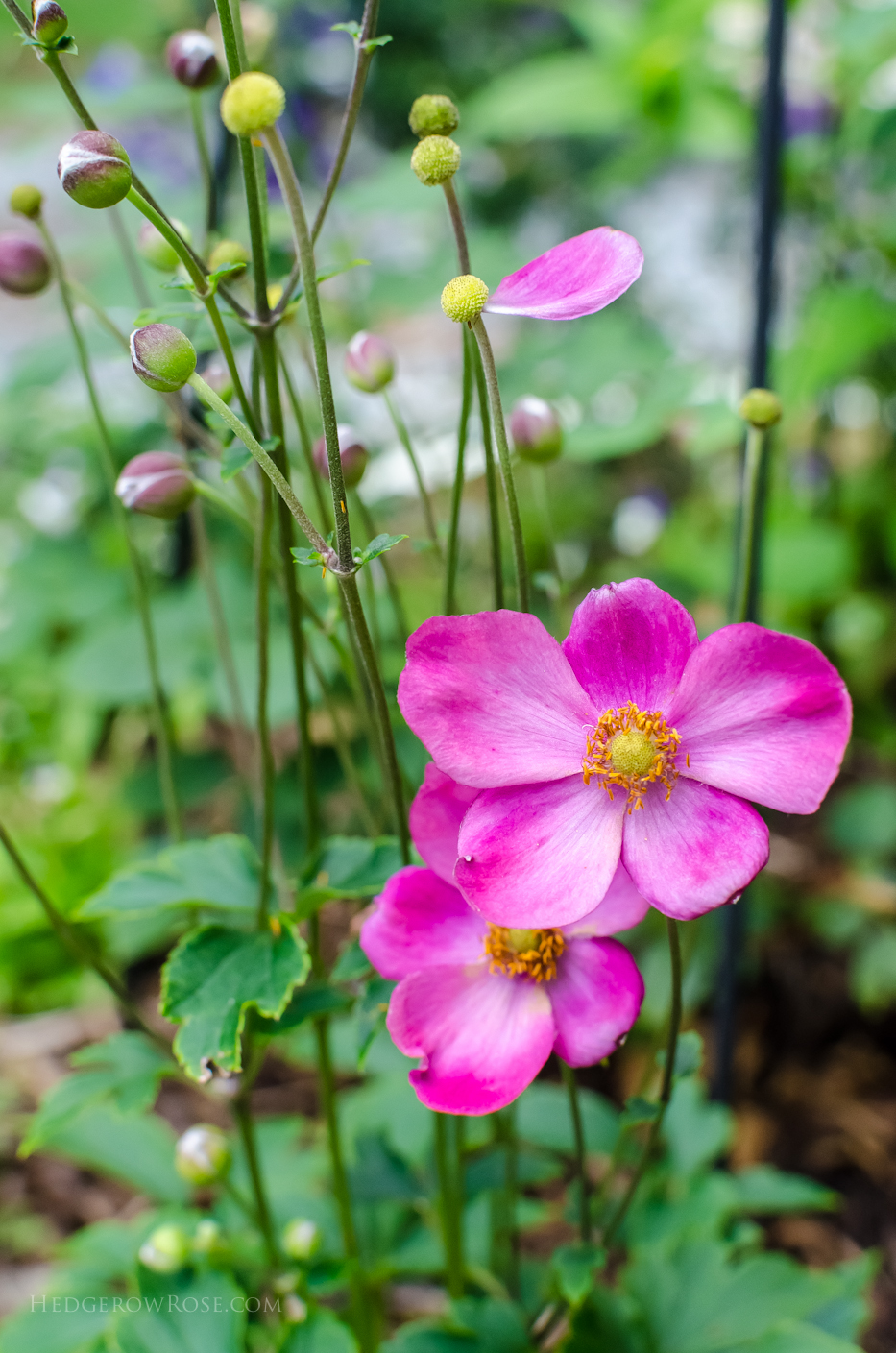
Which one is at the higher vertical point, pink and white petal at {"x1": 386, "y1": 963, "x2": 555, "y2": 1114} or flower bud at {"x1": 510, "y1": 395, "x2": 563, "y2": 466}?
flower bud at {"x1": 510, "y1": 395, "x2": 563, "y2": 466}

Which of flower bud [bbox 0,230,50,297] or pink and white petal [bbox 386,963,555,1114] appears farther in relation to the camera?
flower bud [bbox 0,230,50,297]

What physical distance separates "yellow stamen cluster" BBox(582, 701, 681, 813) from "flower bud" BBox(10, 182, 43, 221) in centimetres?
35

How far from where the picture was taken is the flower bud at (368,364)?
0.50m

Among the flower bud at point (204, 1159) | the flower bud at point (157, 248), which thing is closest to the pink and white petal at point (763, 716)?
the flower bud at point (157, 248)

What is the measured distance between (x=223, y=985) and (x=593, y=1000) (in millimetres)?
188

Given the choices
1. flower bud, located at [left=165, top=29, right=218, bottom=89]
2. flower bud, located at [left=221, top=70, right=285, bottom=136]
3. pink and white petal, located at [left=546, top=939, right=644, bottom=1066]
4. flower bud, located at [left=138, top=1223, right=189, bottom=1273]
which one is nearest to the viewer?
flower bud, located at [left=221, top=70, right=285, bottom=136]

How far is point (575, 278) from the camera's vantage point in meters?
0.36

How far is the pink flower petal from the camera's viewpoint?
345 mm

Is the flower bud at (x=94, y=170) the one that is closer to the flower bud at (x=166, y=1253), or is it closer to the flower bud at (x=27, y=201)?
the flower bud at (x=27, y=201)

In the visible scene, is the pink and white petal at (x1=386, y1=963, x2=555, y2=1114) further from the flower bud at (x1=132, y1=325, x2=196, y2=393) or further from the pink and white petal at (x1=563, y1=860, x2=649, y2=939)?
the flower bud at (x1=132, y1=325, x2=196, y2=393)

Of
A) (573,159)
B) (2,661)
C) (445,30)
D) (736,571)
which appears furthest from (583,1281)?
(445,30)

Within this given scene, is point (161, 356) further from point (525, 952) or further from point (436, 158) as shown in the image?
point (525, 952)

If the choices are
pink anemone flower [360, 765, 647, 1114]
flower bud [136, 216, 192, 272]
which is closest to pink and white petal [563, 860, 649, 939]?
pink anemone flower [360, 765, 647, 1114]

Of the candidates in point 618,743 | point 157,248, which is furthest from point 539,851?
point 157,248
